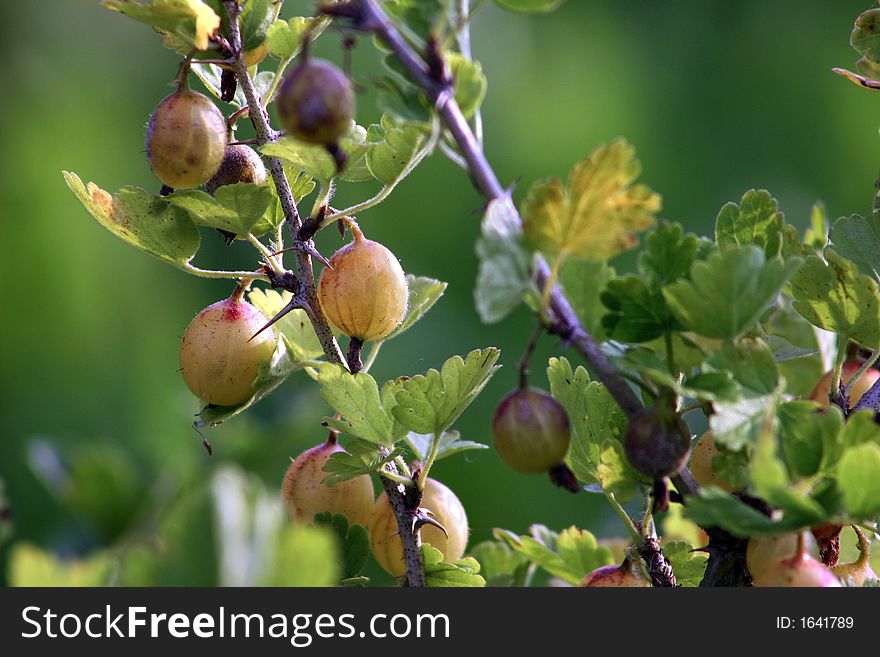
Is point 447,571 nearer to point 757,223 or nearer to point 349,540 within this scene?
point 349,540

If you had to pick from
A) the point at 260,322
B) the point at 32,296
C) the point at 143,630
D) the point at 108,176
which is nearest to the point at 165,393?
the point at 32,296

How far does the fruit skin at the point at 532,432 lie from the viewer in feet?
1.53

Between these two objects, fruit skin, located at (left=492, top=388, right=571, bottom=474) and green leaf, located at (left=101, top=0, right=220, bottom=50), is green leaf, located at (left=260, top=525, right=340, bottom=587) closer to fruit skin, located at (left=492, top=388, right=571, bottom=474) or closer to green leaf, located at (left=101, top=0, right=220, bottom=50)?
fruit skin, located at (left=492, top=388, right=571, bottom=474)

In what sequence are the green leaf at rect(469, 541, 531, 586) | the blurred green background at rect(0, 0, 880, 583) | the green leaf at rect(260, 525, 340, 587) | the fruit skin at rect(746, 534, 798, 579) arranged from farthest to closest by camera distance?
1. the blurred green background at rect(0, 0, 880, 583)
2. the green leaf at rect(469, 541, 531, 586)
3. the fruit skin at rect(746, 534, 798, 579)
4. the green leaf at rect(260, 525, 340, 587)

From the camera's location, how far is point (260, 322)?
62 centimetres

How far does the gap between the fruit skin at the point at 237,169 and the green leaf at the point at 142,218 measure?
3 centimetres

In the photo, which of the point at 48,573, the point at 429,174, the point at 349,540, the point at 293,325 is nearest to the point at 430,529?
the point at 349,540

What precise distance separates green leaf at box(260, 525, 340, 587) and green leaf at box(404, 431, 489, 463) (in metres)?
0.23

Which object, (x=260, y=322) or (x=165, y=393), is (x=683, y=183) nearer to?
(x=165, y=393)

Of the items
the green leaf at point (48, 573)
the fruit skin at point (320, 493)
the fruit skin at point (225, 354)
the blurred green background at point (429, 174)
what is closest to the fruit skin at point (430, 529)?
the fruit skin at point (320, 493)

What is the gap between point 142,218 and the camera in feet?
1.95

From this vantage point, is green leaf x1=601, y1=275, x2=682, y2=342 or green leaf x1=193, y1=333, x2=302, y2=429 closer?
green leaf x1=601, y1=275, x2=682, y2=342

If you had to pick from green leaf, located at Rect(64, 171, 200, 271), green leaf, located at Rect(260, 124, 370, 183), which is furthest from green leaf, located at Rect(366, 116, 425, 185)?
green leaf, located at Rect(64, 171, 200, 271)

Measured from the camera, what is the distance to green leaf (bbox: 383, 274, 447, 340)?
64cm
